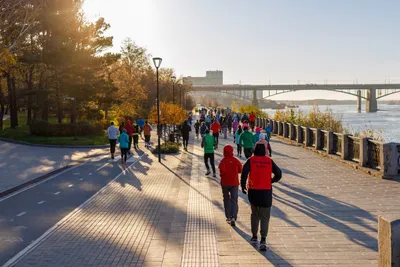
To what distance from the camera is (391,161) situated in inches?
523

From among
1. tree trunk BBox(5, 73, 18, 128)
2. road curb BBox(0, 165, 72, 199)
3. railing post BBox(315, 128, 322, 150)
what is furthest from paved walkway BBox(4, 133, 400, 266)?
tree trunk BBox(5, 73, 18, 128)

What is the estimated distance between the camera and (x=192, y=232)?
313 inches

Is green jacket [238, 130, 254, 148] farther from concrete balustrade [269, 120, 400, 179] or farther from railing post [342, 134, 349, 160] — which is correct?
railing post [342, 134, 349, 160]

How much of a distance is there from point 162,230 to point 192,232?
24.0 inches

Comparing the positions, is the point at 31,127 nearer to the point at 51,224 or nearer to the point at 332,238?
the point at 51,224

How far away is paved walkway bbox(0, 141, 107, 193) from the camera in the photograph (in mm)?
14836

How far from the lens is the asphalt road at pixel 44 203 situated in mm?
7984

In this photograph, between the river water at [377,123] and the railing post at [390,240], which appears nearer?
the railing post at [390,240]

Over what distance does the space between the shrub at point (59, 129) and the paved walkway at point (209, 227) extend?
61.1ft

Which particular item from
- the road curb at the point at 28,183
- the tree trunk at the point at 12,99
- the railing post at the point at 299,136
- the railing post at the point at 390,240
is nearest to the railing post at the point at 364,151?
the road curb at the point at 28,183

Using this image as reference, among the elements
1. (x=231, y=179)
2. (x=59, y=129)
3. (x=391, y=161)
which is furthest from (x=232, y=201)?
(x=59, y=129)

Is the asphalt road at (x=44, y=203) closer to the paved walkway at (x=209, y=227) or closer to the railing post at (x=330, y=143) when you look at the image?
the paved walkway at (x=209, y=227)

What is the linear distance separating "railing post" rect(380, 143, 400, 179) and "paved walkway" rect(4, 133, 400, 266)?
1.45 ft

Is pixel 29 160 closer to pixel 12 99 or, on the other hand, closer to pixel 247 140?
pixel 247 140
